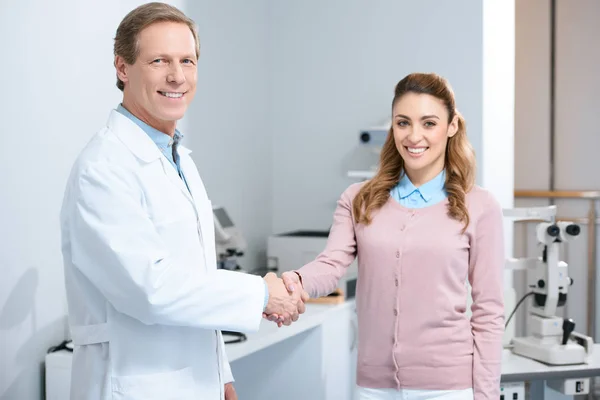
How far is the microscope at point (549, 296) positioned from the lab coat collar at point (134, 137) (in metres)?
1.66

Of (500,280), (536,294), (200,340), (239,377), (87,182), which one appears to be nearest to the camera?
(87,182)

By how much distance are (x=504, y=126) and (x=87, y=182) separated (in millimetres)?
2926

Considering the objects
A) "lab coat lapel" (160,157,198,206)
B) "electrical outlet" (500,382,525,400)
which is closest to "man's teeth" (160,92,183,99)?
"lab coat lapel" (160,157,198,206)

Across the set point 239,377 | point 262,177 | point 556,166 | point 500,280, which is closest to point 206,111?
point 262,177

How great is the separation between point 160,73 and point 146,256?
0.41m

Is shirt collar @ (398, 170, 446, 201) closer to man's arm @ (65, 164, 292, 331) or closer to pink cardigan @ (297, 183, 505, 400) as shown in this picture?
pink cardigan @ (297, 183, 505, 400)

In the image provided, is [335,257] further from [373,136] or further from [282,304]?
[373,136]

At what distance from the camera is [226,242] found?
305 cm

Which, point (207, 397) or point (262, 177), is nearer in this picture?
point (207, 397)

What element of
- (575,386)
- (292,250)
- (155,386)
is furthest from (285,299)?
(292,250)

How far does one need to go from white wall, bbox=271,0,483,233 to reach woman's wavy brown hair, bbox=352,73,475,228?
177 cm

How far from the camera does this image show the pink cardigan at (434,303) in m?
1.86

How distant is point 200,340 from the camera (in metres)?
1.63

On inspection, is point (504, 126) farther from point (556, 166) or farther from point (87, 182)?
point (87, 182)
